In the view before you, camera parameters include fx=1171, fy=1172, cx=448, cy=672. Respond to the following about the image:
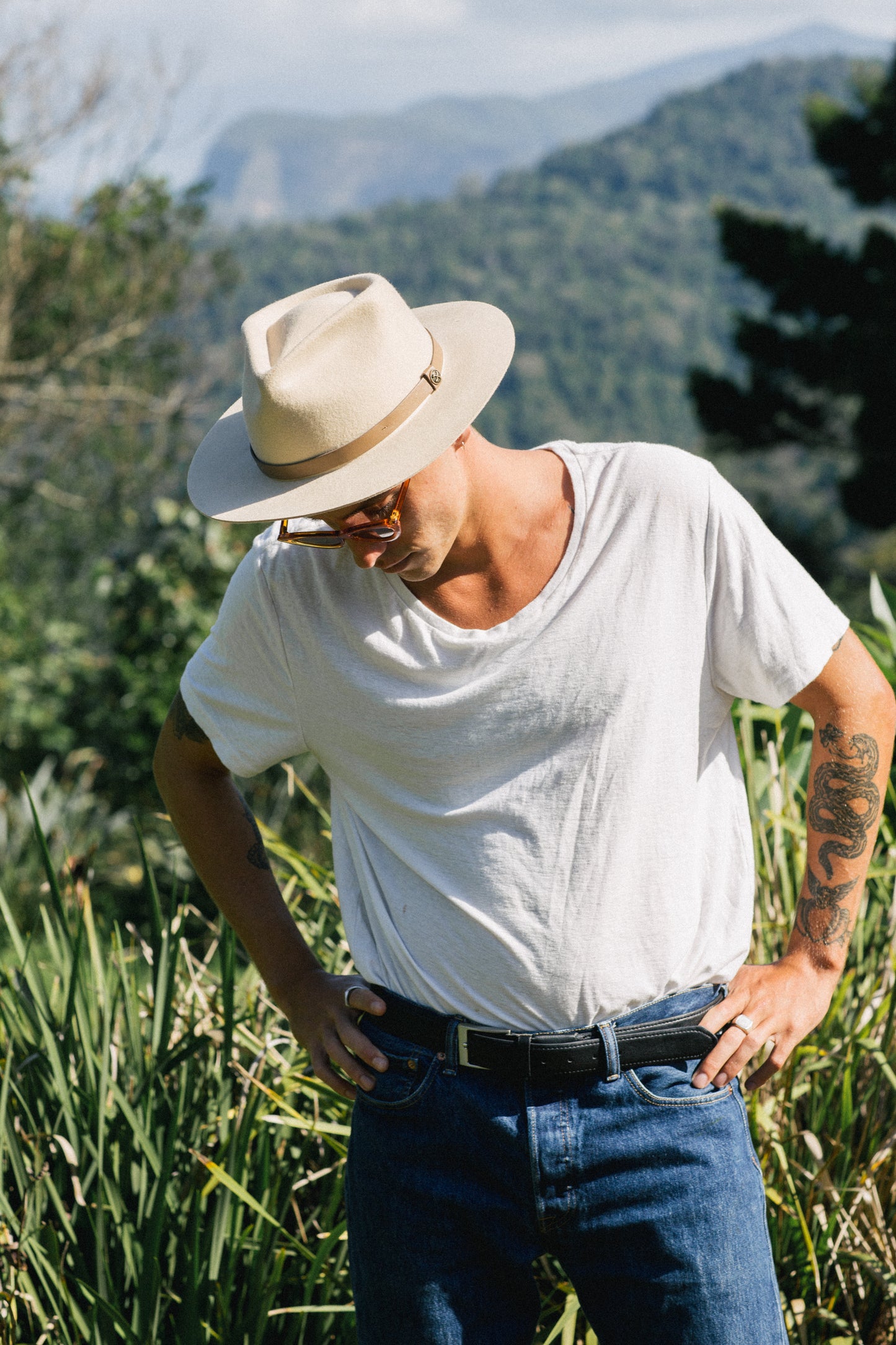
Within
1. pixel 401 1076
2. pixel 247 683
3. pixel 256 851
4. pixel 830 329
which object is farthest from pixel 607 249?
pixel 401 1076

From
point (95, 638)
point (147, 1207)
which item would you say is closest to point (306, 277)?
point (95, 638)

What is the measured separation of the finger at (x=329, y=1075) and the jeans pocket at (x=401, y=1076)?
91 millimetres

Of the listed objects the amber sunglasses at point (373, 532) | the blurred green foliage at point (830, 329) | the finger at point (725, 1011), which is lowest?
the blurred green foliage at point (830, 329)

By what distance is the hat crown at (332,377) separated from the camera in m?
1.28

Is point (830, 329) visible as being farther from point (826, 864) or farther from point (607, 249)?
point (607, 249)

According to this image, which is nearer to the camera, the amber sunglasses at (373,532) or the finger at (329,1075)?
the amber sunglasses at (373,532)

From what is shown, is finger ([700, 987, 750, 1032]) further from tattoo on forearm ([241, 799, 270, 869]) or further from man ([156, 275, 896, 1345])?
tattoo on forearm ([241, 799, 270, 869])

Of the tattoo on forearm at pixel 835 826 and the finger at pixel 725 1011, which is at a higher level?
the tattoo on forearm at pixel 835 826

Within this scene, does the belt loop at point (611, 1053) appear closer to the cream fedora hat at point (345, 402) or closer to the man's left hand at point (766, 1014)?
the man's left hand at point (766, 1014)

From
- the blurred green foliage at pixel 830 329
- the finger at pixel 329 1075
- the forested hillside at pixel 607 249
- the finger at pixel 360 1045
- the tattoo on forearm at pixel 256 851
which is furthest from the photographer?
the forested hillside at pixel 607 249

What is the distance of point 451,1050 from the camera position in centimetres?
133

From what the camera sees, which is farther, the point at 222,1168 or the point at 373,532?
the point at 222,1168

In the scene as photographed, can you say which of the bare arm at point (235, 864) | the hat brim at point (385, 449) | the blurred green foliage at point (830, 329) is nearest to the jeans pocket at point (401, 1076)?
the bare arm at point (235, 864)

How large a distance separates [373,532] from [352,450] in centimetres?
9
